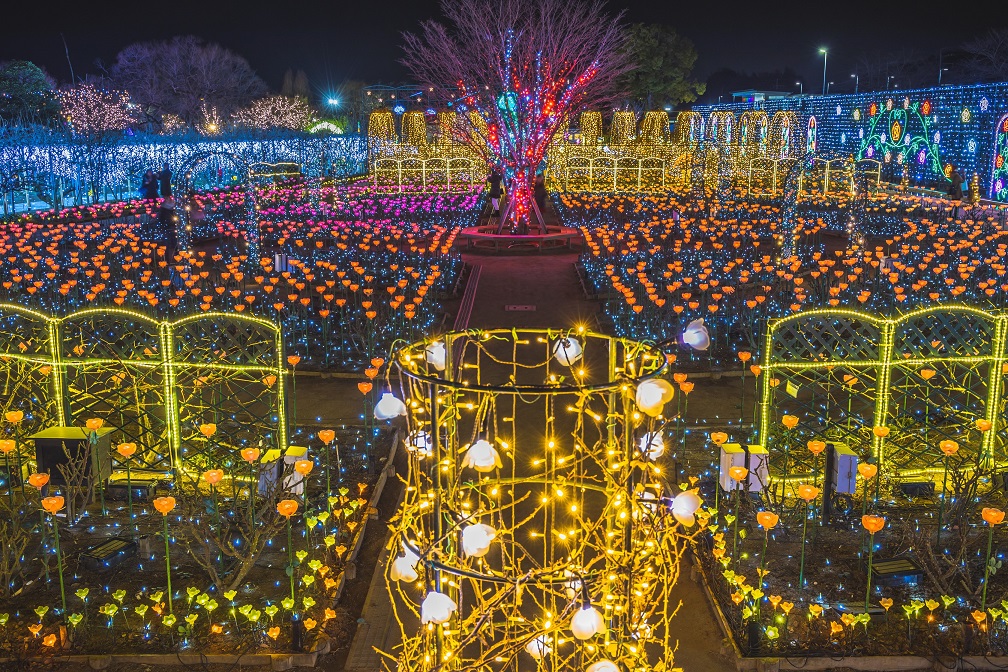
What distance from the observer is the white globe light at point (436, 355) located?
518cm

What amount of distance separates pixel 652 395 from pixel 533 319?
1230 centimetres

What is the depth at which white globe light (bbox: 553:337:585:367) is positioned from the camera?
16.3 feet

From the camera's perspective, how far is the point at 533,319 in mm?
16516

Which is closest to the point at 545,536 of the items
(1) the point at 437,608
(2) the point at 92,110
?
(1) the point at 437,608

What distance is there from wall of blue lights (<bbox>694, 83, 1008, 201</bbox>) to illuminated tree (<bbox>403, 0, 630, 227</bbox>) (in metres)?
13.7

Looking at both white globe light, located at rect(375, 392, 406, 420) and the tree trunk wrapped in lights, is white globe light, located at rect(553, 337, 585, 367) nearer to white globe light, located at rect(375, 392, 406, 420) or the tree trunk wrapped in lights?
the tree trunk wrapped in lights

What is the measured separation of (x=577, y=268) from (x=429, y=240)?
4.87m

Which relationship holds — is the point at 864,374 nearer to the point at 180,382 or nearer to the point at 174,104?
the point at 180,382

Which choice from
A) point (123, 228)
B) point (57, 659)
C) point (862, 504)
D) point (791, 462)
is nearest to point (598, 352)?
point (791, 462)

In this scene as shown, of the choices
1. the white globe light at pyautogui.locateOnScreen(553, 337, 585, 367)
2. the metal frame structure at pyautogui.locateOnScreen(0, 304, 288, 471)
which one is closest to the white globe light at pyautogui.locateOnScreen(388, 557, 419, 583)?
the white globe light at pyautogui.locateOnScreen(553, 337, 585, 367)

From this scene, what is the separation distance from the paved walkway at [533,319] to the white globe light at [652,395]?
6.45 ft

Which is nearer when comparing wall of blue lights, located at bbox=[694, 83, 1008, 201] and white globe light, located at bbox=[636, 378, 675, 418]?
white globe light, located at bbox=[636, 378, 675, 418]

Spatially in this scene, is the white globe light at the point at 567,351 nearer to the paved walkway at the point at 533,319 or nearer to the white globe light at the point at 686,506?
the white globe light at the point at 686,506

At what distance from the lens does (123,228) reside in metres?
24.6
